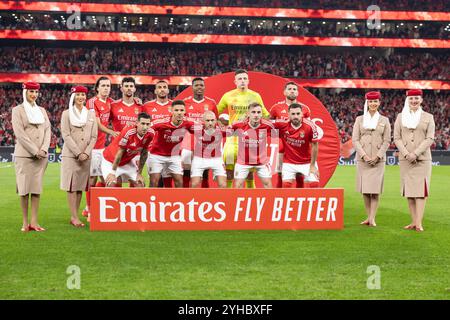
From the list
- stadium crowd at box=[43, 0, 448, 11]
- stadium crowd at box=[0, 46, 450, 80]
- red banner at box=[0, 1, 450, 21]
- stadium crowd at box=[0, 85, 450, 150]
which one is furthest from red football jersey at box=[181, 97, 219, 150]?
stadium crowd at box=[43, 0, 448, 11]

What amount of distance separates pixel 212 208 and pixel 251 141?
1356mm

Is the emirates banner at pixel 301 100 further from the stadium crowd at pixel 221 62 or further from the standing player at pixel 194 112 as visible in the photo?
the stadium crowd at pixel 221 62

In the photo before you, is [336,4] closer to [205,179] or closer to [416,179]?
[205,179]

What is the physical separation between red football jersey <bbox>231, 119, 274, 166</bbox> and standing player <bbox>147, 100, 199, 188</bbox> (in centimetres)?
76

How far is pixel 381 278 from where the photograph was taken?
243 inches

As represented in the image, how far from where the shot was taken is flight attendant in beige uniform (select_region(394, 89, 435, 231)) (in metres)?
9.55

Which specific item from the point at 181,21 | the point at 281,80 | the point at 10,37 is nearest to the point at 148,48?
the point at 181,21

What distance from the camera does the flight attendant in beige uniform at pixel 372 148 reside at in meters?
9.97

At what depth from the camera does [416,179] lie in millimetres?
9578

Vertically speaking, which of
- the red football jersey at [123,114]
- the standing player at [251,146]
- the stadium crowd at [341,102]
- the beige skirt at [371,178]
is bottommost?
the stadium crowd at [341,102]

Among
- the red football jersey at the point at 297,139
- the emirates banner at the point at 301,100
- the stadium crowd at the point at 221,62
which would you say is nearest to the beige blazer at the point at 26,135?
the red football jersey at the point at 297,139

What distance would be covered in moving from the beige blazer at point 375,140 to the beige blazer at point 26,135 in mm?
4683

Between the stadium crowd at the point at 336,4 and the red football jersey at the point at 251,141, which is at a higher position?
the stadium crowd at the point at 336,4

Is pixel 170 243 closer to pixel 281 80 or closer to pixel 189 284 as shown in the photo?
pixel 189 284
